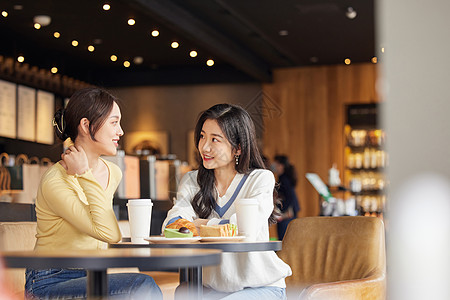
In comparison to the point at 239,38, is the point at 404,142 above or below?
below

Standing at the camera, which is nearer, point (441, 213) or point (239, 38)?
point (441, 213)

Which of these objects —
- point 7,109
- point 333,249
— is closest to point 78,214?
point 333,249

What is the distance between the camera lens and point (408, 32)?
160cm

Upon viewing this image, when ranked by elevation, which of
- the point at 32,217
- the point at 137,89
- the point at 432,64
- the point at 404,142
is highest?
the point at 137,89

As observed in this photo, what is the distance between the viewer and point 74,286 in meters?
2.23

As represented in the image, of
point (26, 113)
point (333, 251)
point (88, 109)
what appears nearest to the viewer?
point (88, 109)

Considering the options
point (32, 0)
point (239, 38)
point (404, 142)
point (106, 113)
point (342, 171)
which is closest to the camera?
point (404, 142)

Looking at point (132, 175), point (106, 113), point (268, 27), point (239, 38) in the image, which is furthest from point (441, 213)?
point (239, 38)

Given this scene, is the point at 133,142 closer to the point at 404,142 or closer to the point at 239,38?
the point at 239,38

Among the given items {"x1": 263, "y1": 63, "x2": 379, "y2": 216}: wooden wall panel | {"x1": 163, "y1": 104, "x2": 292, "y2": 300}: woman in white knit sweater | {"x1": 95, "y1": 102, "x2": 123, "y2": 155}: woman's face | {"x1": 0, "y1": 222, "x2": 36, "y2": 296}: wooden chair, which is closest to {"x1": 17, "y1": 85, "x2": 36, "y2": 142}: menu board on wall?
{"x1": 263, "y1": 63, "x2": 379, "y2": 216}: wooden wall panel

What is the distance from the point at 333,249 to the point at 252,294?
0.80 meters

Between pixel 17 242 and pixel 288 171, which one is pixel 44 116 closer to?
pixel 288 171

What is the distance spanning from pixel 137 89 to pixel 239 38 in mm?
2630

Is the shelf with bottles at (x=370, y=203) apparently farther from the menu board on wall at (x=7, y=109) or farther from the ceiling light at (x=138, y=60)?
the menu board on wall at (x=7, y=109)
